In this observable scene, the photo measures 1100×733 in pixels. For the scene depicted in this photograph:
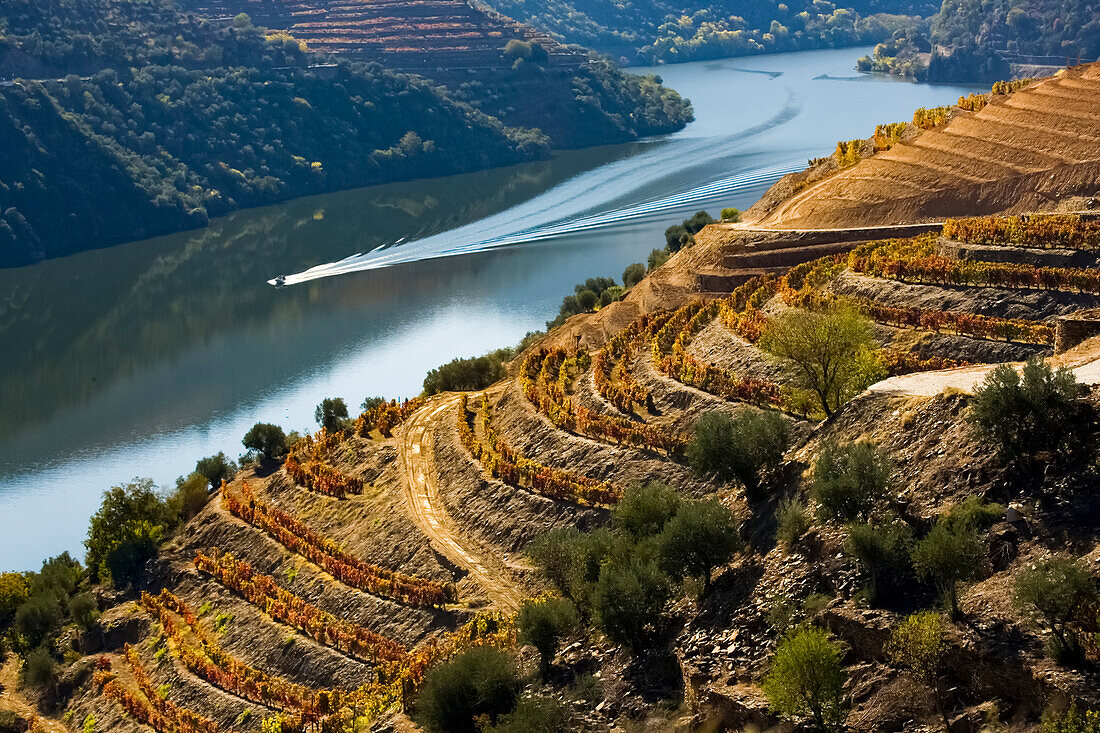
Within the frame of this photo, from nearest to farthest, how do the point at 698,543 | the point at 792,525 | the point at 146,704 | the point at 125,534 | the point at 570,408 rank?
the point at 792,525 < the point at 698,543 < the point at 146,704 < the point at 570,408 < the point at 125,534

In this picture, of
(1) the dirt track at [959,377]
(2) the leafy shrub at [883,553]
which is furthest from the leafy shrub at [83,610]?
(2) the leafy shrub at [883,553]

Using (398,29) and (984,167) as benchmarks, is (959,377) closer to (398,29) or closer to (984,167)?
(984,167)

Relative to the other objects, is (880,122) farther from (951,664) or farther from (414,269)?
(951,664)

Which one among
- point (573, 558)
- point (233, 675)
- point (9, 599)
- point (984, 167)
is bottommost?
point (233, 675)

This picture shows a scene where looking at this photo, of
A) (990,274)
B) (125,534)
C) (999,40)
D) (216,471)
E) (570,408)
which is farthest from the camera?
(999,40)

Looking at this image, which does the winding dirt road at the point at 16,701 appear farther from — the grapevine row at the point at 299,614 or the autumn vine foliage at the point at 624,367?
the autumn vine foliage at the point at 624,367

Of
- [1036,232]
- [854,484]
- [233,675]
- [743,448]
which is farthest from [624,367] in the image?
[854,484]

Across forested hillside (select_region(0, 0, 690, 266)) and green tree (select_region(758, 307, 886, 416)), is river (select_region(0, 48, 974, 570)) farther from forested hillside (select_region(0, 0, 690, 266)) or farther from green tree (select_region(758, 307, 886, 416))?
green tree (select_region(758, 307, 886, 416))
